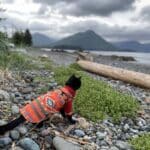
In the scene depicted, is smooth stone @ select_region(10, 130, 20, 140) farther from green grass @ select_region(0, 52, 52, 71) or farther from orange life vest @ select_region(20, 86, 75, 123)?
green grass @ select_region(0, 52, 52, 71)

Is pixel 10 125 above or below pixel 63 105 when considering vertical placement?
below

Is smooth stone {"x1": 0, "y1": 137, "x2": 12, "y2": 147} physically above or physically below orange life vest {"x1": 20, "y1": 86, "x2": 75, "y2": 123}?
below

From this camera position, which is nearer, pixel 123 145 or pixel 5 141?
pixel 5 141

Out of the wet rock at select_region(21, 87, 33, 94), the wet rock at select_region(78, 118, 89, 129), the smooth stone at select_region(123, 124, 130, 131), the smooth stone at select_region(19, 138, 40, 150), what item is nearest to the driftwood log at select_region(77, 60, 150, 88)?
the wet rock at select_region(21, 87, 33, 94)

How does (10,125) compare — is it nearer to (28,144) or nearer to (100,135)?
(28,144)

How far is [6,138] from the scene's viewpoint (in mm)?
5324

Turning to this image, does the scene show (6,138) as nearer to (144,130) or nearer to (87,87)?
(144,130)

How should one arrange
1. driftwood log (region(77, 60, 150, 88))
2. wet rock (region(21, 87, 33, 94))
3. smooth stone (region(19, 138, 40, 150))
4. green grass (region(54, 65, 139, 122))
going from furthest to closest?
driftwood log (region(77, 60, 150, 88)), wet rock (region(21, 87, 33, 94)), green grass (region(54, 65, 139, 122)), smooth stone (region(19, 138, 40, 150))

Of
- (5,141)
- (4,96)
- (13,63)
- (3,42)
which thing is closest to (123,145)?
(5,141)

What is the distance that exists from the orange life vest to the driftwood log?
5.96 meters

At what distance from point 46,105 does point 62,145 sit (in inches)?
30.9

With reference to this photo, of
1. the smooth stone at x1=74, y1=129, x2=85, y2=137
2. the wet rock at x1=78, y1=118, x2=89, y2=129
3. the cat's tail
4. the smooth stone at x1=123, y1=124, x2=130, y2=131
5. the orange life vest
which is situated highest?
the orange life vest

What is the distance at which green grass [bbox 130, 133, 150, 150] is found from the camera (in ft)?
18.5

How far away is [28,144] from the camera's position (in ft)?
17.0
